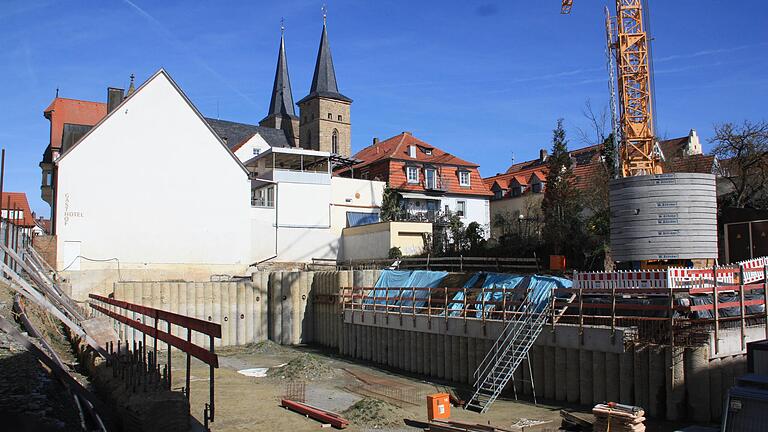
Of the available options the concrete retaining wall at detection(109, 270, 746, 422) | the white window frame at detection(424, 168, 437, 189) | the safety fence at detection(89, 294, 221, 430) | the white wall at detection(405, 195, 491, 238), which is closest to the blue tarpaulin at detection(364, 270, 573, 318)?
the concrete retaining wall at detection(109, 270, 746, 422)

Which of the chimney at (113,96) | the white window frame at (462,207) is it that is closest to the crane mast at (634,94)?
the white window frame at (462,207)

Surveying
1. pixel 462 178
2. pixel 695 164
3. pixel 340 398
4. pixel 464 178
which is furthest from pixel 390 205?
pixel 340 398

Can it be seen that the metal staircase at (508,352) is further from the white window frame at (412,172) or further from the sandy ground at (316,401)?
the white window frame at (412,172)

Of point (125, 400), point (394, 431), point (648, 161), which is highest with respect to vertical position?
point (648, 161)

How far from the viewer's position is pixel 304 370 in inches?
813

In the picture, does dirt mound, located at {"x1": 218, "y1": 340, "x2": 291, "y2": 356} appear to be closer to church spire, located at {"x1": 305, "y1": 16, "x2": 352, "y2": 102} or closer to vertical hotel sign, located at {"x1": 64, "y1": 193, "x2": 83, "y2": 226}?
vertical hotel sign, located at {"x1": 64, "y1": 193, "x2": 83, "y2": 226}

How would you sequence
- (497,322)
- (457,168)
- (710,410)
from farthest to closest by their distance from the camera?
1. (457,168)
2. (497,322)
3. (710,410)

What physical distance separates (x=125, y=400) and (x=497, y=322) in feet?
37.6

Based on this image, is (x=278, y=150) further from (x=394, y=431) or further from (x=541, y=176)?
(x=394, y=431)

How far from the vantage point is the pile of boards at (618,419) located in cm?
1216

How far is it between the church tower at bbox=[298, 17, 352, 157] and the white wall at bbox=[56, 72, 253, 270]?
4004 cm

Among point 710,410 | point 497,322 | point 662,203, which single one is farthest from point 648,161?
point 710,410

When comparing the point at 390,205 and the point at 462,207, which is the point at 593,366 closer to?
the point at 390,205

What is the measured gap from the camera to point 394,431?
13.9m
